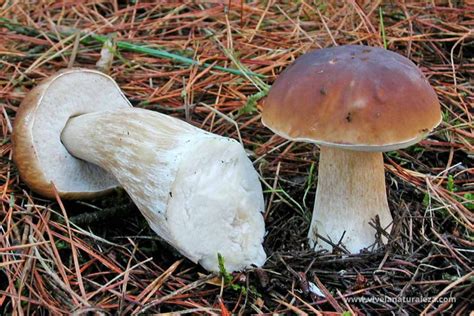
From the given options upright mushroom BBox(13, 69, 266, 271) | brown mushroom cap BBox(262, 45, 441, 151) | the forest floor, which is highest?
brown mushroom cap BBox(262, 45, 441, 151)

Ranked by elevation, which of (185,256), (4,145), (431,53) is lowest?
(431,53)

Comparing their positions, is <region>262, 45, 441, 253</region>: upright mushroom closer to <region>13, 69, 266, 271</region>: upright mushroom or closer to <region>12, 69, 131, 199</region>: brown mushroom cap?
<region>13, 69, 266, 271</region>: upright mushroom

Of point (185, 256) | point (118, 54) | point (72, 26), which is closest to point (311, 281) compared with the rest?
point (185, 256)

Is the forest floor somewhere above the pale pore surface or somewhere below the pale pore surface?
below

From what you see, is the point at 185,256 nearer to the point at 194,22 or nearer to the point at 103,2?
the point at 194,22

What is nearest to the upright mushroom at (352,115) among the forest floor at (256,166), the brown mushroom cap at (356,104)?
the brown mushroom cap at (356,104)

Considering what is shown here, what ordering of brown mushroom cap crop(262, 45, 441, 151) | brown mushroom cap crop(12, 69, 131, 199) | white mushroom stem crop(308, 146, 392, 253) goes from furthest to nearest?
1. brown mushroom cap crop(12, 69, 131, 199)
2. white mushroom stem crop(308, 146, 392, 253)
3. brown mushroom cap crop(262, 45, 441, 151)

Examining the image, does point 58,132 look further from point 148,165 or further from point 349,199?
point 349,199

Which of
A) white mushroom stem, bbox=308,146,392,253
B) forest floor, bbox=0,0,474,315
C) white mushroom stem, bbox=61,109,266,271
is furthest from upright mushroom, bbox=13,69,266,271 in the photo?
white mushroom stem, bbox=308,146,392,253

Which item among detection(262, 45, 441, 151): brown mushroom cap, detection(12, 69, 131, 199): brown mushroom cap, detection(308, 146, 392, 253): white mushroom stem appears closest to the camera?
detection(262, 45, 441, 151): brown mushroom cap
